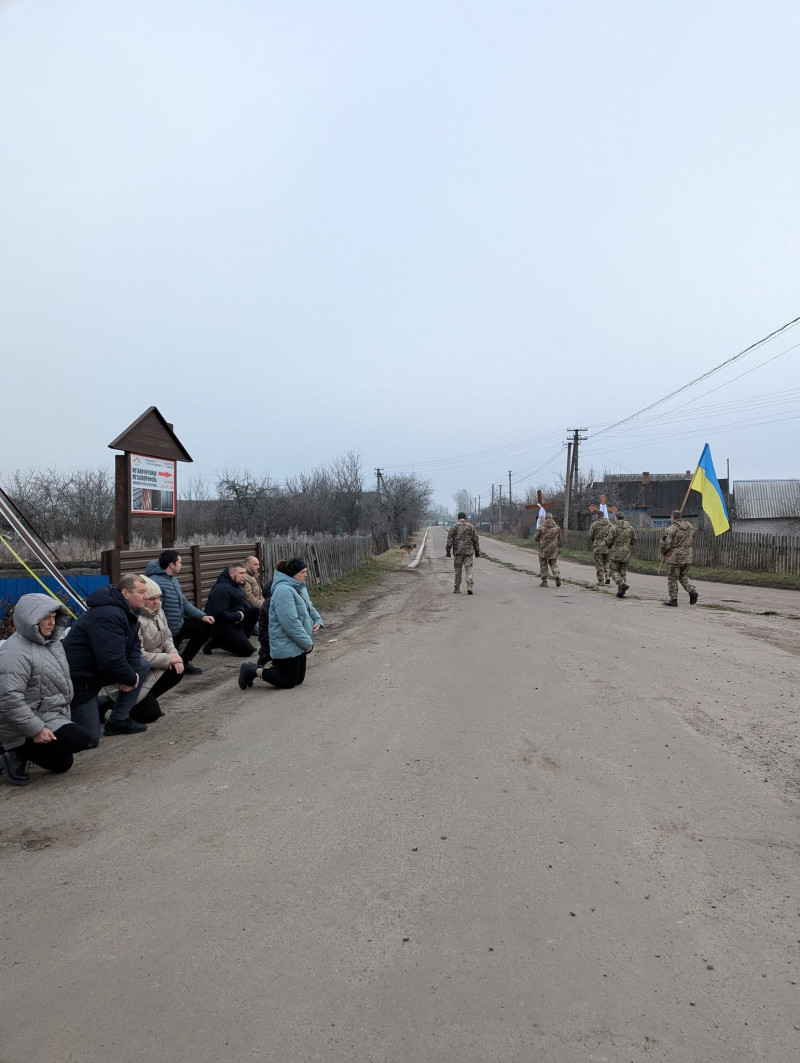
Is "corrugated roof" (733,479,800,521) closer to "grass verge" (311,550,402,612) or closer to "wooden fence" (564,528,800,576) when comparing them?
"wooden fence" (564,528,800,576)

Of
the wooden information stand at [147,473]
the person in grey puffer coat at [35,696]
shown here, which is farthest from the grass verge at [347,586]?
the person in grey puffer coat at [35,696]

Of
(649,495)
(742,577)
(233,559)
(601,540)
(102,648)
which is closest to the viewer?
(102,648)

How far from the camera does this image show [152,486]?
1101 cm

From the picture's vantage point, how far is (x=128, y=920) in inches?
120

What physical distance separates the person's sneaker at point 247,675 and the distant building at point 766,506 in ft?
135

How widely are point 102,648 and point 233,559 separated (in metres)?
7.35

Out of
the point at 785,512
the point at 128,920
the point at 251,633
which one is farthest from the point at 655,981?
the point at 785,512

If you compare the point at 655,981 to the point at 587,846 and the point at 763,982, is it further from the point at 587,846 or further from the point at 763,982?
the point at 587,846

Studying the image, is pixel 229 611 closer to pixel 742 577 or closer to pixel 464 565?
pixel 464 565

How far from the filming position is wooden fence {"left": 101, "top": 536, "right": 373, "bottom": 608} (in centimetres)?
920

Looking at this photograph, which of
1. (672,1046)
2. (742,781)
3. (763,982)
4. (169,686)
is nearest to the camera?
(672,1046)

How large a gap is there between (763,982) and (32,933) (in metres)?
2.92

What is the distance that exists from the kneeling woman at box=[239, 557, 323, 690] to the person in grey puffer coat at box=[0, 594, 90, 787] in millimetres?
2530

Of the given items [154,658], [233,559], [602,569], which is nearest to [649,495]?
[602,569]
